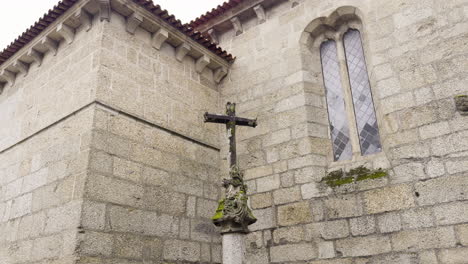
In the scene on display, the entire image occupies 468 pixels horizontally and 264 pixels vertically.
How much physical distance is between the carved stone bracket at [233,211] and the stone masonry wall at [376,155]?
5.22 feet

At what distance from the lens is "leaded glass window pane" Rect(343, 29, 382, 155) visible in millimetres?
5000

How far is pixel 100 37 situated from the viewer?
191 inches

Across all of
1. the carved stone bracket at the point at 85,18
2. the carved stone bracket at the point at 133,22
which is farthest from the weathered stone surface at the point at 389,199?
the carved stone bracket at the point at 85,18

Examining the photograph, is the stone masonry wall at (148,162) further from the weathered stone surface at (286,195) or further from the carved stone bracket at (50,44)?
the carved stone bracket at (50,44)

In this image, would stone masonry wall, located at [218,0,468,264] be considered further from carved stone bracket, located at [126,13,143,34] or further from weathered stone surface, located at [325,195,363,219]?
carved stone bracket, located at [126,13,143,34]

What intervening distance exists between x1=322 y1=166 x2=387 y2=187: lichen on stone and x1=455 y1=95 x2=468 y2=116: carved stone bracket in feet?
3.54

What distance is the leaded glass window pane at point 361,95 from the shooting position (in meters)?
5.00

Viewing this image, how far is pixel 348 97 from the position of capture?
5324mm

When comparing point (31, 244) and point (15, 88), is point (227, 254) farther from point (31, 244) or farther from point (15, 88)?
point (15, 88)

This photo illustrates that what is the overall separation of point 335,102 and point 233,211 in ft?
9.30

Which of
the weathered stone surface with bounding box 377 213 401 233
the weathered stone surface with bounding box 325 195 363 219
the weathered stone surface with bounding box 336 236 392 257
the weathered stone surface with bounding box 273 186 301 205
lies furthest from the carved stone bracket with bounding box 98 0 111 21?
the weathered stone surface with bounding box 377 213 401 233

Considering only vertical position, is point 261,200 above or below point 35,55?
below

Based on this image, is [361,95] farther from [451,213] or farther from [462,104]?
[451,213]

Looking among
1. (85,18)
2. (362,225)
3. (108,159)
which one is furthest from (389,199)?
(85,18)
